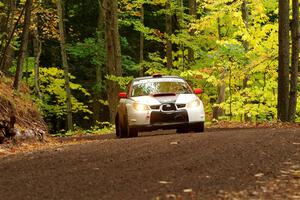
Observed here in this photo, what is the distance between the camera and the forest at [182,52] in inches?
628

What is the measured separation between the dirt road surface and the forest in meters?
7.23

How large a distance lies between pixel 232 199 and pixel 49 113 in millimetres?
28436

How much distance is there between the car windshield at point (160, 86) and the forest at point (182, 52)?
3075mm

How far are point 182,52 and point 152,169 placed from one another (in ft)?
68.4

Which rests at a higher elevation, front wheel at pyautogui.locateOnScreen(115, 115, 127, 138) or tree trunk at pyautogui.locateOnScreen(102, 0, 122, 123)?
tree trunk at pyautogui.locateOnScreen(102, 0, 122, 123)

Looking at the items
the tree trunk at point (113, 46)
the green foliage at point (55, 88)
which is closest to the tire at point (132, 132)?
the tree trunk at point (113, 46)

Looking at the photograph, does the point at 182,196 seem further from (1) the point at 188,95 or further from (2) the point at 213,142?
(1) the point at 188,95

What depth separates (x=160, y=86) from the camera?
1410cm

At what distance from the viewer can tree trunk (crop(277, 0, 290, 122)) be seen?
14.8 metres

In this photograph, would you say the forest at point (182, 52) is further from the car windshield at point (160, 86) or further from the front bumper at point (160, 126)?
the front bumper at point (160, 126)

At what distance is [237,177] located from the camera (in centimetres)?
609

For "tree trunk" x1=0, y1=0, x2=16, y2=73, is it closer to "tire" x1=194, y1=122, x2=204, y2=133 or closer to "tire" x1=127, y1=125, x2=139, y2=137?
"tire" x1=127, y1=125, x2=139, y2=137

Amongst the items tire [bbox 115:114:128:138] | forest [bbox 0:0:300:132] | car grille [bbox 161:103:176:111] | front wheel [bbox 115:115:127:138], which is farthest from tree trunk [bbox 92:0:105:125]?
car grille [bbox 161:103:176:111]

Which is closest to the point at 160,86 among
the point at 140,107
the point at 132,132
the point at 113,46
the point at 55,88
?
the point at 140,107
